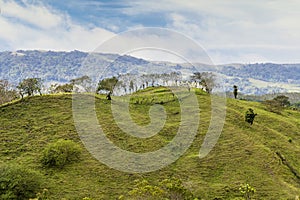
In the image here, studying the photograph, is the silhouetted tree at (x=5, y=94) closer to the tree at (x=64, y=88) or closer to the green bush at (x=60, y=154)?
the tree at (x=64, y=88)

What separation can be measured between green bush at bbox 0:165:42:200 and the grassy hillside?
9.79 feet

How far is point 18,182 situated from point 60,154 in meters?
13.7

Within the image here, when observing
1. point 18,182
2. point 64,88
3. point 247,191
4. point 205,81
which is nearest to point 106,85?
point 64,88

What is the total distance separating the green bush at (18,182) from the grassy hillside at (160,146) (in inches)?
118

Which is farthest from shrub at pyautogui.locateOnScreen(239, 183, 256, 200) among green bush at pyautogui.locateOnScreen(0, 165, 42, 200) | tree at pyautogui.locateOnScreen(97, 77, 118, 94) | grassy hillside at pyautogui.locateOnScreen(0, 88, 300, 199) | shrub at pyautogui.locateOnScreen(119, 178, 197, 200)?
tree at pyautogui.locateOnScreen(97, 77, 118, 94)

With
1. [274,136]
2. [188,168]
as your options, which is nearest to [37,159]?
[188,168]

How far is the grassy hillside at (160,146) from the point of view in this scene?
64812 millimetres

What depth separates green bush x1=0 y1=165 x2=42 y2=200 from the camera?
57.9 metres

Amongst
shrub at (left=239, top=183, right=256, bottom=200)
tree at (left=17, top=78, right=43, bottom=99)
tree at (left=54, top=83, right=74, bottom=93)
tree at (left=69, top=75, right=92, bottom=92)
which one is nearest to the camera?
shrub at (left=239, top=183, right=256, bottom=200)

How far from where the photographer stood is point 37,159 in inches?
2913

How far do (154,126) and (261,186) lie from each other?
38.0m

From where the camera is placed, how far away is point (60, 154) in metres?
72.4

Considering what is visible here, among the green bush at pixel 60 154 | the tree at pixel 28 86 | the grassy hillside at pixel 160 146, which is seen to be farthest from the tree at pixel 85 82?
the green bush at pixel 60 154

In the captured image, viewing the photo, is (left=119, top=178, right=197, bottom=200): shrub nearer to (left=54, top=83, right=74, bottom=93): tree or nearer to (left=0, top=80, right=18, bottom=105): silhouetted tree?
(left=0, top=80, right=18, bottom=105): silhouetted tree
